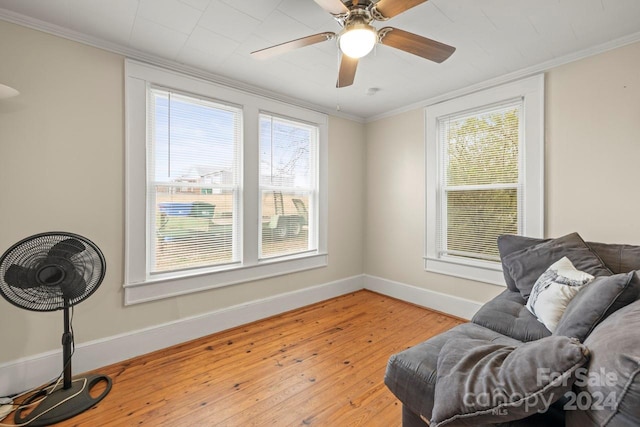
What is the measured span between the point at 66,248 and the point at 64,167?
70 cm

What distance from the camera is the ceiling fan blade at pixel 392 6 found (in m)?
1.44

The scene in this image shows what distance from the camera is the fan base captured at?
67.3 inches

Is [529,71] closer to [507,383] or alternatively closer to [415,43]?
[415,43]

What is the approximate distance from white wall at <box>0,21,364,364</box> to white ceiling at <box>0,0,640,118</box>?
21 centimetres

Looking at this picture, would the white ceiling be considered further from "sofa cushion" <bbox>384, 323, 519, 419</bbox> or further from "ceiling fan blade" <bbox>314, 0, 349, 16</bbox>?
"sofa cushion" <bbox>384, 323, 519, 419</bbox>

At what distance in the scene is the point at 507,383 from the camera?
0.90 metres

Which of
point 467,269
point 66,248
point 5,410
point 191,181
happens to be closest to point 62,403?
point 5,410

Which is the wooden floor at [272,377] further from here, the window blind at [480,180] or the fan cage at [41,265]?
the window blind at [480,180]

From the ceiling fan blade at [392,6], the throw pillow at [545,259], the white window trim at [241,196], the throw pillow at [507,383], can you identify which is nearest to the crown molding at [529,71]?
the white window trim at [241,196]

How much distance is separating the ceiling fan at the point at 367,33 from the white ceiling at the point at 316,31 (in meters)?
0.27

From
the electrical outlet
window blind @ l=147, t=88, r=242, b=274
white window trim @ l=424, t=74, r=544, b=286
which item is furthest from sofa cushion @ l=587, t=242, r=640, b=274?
the electrical outlet

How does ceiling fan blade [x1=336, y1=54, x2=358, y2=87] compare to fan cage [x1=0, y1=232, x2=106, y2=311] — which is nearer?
fan cage [x1=0, y1=232, x2=106, y2=311]

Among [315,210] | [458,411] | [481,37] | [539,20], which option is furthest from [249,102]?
[458,411]

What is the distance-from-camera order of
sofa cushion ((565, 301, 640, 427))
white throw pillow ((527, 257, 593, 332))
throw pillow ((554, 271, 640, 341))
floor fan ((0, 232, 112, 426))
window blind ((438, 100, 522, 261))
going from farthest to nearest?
window blind ((438, 100, 522, 261)), floor fan ((0, 232, 112, 426)), white throw pillow ((527, 257, 593, 332)), throw pillow ((554, 271, 640, 341)), sofa cushion ((565, 301, 640, 427))
